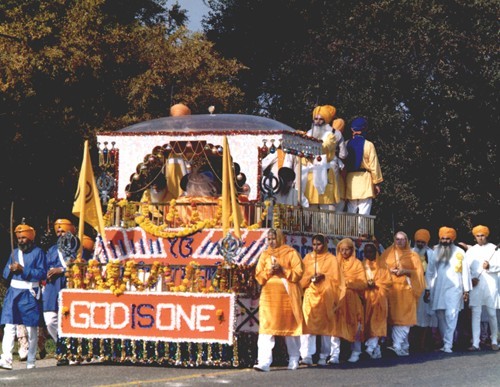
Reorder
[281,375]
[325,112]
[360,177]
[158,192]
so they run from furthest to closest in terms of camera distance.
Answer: [360,177], [325,112], [158,192], [281,375]

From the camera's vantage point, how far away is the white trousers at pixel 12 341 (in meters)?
17.9

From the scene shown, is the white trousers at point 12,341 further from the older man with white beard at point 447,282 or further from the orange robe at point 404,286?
the older man with white beard at point 447,282

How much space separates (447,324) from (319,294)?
3.74m

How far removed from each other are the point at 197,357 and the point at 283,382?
222 cm

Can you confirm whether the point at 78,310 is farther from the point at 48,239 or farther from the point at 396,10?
the point at 396,10

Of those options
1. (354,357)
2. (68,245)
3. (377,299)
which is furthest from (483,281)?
(68,245)

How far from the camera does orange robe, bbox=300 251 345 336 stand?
1827 cm

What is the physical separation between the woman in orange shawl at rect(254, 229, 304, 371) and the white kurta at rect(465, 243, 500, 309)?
5181 millimetres

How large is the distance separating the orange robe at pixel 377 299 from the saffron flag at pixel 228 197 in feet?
9.22

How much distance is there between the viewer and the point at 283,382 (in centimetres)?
1577

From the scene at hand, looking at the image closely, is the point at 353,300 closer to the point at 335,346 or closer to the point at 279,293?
the point at 335,346

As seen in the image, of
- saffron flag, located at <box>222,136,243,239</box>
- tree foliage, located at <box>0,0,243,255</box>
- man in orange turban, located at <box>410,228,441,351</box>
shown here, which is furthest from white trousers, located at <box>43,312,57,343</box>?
tree foliage, located at <box>0,0,243,255</box>

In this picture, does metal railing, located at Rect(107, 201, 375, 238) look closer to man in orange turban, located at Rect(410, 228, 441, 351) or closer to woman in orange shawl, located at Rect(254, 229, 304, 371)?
woman in orange shawl, located at Rect(254, 229, 304, 371)

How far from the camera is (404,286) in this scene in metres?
20.8
